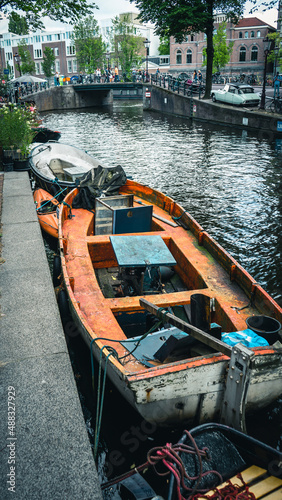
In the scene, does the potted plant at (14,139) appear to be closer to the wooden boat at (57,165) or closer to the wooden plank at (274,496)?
the wooden boat at (57,165)

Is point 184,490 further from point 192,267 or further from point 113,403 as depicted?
point 192,267

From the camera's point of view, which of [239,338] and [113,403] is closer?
[239,338]

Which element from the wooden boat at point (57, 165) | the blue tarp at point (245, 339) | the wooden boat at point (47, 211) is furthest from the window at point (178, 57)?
the blue tarp at point (245, 339)

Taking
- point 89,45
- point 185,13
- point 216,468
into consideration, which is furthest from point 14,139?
point 89,45

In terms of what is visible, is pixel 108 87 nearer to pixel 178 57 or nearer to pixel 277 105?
pixel 277 105

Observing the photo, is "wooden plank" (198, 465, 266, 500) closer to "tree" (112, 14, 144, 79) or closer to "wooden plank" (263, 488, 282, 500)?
"wooden plank" (263, 488, 282, 500)

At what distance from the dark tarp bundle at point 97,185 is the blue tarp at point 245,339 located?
A: 224 inches

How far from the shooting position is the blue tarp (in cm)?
440

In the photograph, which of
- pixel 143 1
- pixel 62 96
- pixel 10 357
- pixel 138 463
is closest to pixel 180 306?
pixel 138 463

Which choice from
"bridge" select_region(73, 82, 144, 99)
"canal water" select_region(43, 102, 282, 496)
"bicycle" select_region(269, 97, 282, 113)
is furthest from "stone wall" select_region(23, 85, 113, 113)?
"bicycle" select_region(269, 97, 282, 113)

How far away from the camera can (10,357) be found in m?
4.32

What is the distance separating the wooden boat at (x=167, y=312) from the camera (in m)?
3.90

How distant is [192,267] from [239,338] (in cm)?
219

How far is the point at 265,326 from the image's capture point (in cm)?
472
